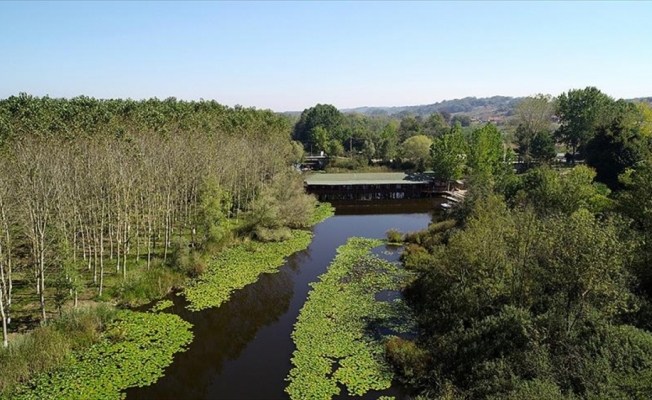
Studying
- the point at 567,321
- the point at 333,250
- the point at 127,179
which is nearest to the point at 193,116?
the point at 127,179

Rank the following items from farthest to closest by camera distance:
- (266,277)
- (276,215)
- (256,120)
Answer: (256,120), (276,215), (266,277)

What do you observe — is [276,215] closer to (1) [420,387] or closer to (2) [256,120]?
(2) [256,120]

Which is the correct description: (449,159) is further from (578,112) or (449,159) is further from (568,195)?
(578,112)

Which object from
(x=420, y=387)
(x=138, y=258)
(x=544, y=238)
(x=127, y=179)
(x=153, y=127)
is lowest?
(x=420, y=387)

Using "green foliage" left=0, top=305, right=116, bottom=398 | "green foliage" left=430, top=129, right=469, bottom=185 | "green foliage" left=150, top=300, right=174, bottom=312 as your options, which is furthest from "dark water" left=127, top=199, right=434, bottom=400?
"green foliage" left=430, top=129, right=469, bottom=185

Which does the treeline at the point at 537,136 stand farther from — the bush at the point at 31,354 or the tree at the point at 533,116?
the bush at the point at 31,354

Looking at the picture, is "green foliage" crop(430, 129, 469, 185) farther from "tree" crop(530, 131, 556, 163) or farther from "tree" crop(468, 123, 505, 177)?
"tree" crop(530, 131, 556, 163)

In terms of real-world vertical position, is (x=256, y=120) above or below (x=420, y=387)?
above
